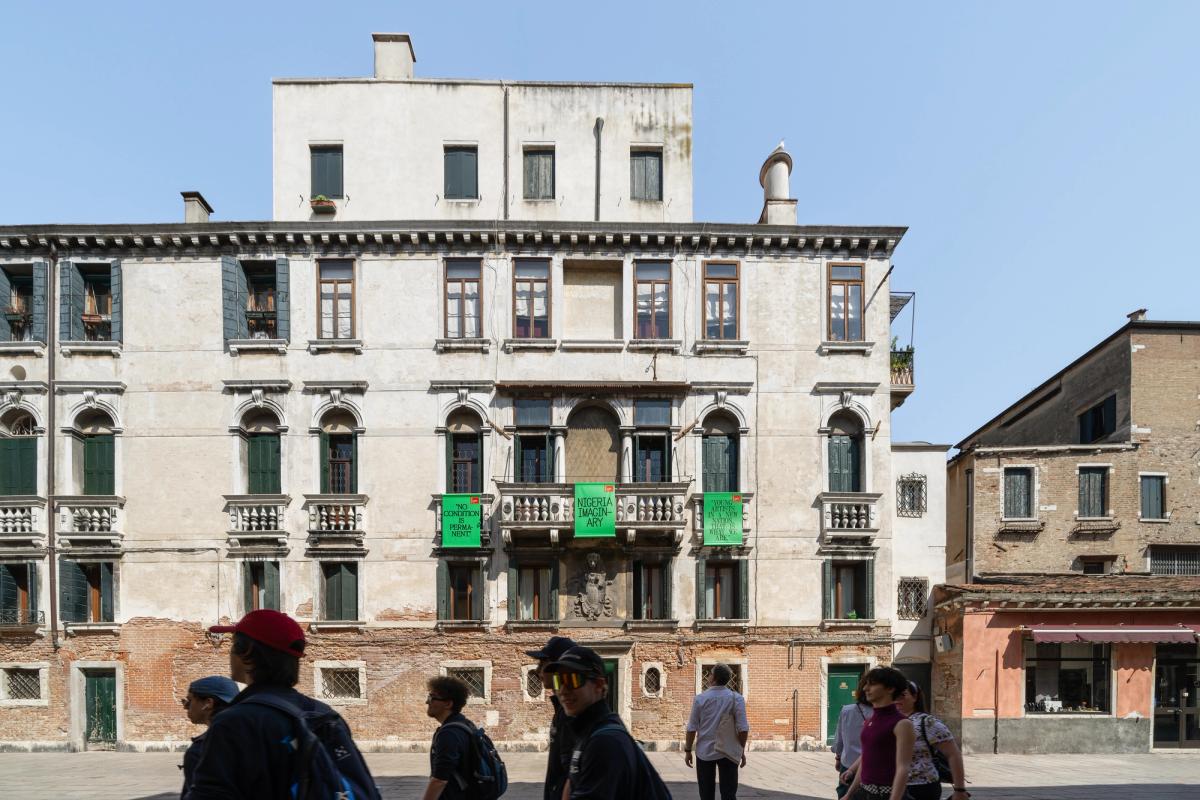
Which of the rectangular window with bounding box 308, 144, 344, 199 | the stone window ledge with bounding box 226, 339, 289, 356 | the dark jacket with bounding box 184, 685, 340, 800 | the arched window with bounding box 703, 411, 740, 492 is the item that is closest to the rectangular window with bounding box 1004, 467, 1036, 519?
the arched window with bounding box 703, 411, 740, 492

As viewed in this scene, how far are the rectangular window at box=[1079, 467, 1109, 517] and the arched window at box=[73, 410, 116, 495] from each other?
2552 centimetres

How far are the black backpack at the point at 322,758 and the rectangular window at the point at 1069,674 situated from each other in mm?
20277

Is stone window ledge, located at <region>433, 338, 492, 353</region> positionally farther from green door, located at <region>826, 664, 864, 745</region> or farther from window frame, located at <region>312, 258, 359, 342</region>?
green door, located at <region>826, 664, 864, 745</region>

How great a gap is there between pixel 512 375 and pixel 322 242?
5.87 metres

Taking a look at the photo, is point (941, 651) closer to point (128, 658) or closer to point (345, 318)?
point (345, 318)

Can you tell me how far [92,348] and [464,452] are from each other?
9.62 m

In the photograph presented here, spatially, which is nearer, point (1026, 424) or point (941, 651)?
point (941, 651)

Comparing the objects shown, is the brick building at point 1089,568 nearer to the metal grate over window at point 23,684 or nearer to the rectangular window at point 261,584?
the rectangular window at point 261,584

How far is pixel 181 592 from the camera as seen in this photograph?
19.3 metres

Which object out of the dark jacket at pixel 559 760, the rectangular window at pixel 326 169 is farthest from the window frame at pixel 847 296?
the dark jacket at pixel 559 760

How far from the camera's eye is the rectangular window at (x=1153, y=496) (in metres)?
22.1

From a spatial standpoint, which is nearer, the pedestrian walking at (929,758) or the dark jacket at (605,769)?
the dark jacket at (605,769)

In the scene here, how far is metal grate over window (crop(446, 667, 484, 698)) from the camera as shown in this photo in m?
19.2

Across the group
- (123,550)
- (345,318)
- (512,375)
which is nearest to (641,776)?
(512,375)
